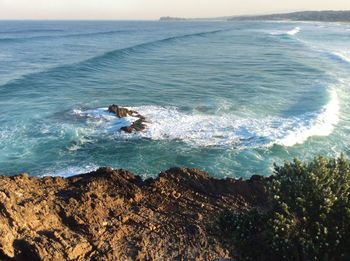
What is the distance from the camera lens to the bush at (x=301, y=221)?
40.1 ft

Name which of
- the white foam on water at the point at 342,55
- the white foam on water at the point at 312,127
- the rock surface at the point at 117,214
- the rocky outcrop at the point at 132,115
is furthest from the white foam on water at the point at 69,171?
the white foam on water at the point at 342,55

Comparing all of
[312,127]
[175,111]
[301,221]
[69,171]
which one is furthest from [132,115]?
[301,221]

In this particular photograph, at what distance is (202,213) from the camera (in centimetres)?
1781

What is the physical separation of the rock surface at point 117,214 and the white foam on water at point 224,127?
8.51 meters

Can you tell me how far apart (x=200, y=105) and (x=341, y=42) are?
192 ft

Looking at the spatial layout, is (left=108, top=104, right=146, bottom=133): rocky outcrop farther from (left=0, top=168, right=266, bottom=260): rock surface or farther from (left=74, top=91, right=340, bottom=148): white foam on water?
(left=0, top=168, right=266, bottom=260): rock surface

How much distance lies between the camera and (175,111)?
35156mm

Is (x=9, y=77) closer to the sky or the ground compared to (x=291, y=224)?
closer to the ground

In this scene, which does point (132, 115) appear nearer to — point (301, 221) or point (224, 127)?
point (224, 127)

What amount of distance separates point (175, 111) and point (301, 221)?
23.2 metres

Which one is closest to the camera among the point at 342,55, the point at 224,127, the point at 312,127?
the point at 224,127

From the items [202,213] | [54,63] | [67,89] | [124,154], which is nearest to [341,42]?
[54,63]

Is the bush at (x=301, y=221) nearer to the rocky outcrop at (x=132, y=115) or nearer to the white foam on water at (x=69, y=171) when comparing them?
the white foam on water at (x=69, y=171)

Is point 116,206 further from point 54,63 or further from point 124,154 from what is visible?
point 54,63
